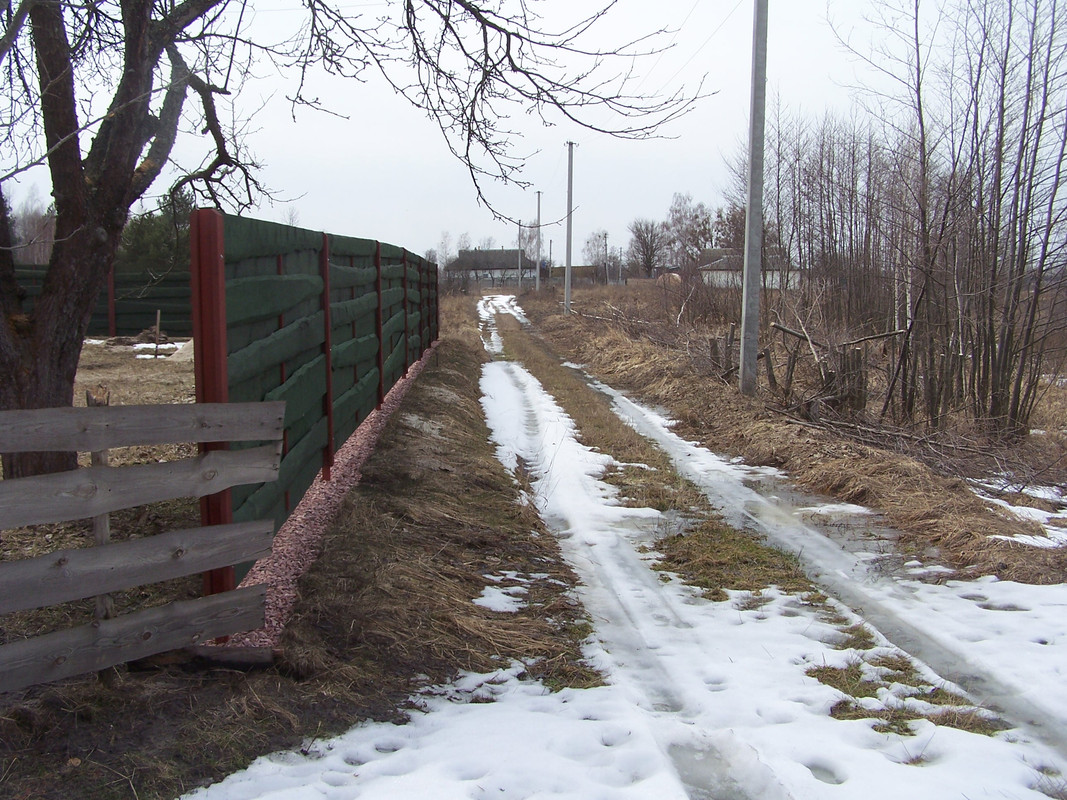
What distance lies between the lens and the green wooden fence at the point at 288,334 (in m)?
3.32

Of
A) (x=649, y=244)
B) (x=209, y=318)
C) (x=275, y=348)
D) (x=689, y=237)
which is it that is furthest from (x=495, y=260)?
(x=209, y=318)

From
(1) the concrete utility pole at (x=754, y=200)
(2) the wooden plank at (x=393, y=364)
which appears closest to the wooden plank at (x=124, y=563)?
(2) the wooden plank at (x=393, y=364)

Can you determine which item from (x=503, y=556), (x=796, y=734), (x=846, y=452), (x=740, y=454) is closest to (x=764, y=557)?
(x=503, y=556)

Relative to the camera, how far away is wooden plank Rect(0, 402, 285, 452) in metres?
2.57

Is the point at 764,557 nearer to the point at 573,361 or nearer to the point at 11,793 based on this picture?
the point at 11,793

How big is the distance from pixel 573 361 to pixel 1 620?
669 inches

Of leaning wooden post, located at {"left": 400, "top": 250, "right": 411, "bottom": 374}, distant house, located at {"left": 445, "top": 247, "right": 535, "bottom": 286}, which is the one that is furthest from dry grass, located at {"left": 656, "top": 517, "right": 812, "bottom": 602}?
distant house, located at {"left": 445, "top": 247, "right": 535, "bottom": 286}

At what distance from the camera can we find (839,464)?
750 centimetres

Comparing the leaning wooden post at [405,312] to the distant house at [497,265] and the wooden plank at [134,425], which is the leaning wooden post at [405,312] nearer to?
the wooden plank at [134,425]

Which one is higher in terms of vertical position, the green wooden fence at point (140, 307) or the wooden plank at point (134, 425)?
Answer: the green wooden fence at point (140, 307)

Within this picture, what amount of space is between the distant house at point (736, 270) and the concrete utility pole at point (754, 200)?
7.50 m

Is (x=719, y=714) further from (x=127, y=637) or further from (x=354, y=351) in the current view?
(x=354, y=351)

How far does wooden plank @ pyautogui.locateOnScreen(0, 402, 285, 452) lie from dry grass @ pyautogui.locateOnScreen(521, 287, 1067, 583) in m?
4.42

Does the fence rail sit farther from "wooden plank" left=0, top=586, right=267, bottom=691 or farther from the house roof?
the house roof
